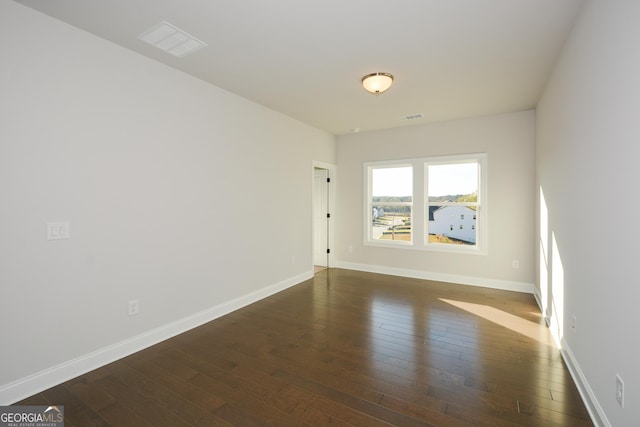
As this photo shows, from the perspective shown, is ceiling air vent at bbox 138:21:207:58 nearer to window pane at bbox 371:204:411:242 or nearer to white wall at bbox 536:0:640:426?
white wall at bbox 536:0:640:426

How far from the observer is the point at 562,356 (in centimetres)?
257

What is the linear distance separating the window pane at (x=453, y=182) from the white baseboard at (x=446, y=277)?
132cm

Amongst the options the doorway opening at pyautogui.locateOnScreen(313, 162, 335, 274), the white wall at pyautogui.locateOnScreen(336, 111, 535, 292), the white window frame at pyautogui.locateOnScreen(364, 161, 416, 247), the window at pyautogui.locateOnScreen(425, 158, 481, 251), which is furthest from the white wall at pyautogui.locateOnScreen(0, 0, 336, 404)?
the window at pyautogui.locateOnScreen(425, 158, 481, 251)

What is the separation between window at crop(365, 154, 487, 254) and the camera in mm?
4883

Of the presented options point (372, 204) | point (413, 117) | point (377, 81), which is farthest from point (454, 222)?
point (377, 81)

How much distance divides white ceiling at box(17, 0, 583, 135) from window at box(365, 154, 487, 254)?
55.4 inches

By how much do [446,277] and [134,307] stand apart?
15.0 feet

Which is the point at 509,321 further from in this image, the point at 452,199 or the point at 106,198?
the point at 106,198

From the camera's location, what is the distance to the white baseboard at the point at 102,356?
205 cm

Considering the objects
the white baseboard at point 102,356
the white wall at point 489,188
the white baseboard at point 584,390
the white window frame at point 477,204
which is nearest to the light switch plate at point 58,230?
the white baseboard at point 102,356

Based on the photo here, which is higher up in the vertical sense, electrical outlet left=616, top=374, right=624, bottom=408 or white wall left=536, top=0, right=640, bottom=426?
white wall left=536, top=0, right=640, bottom=426

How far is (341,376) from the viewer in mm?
2318

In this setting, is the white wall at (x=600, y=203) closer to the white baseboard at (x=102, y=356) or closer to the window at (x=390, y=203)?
the window at (x=390, y=203)

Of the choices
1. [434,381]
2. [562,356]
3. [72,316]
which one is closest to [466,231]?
[562,356]
